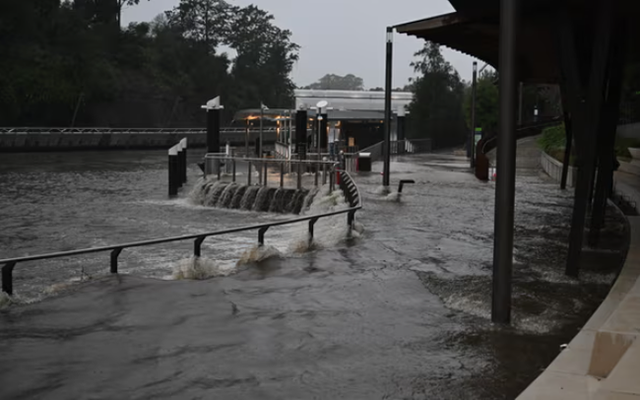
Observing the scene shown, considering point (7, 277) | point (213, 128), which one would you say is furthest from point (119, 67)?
point (7, 277)

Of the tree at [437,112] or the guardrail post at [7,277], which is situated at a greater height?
the tree at [437,112]

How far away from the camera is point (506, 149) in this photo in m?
8.16

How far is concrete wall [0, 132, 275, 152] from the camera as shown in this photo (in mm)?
58312

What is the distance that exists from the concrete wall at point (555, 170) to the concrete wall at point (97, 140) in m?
38.9

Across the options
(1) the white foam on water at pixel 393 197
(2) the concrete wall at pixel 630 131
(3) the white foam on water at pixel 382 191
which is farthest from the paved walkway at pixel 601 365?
(2) the concrete wall at pixel 630 131

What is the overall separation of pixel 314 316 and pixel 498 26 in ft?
21.6

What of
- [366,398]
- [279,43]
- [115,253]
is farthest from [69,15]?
[366,398]

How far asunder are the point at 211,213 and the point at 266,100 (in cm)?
9733

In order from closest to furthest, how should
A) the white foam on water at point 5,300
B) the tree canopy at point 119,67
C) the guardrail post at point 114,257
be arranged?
the white foam on water at point 5,300, the guardrail post at point 114,257, the tree canopy at point 119,67

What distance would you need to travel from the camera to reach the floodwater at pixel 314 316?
22.7ft

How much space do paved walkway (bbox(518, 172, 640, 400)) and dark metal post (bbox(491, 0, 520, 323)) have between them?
46.3 inches

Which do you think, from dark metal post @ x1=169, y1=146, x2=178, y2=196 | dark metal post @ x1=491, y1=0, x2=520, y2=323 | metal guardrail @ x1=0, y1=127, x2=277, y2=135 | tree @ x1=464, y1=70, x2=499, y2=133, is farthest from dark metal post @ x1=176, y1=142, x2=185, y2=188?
tree @ x1=464, y1=70, x2=499, y2=133

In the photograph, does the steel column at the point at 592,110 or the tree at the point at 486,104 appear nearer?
the steel column at the point at 592,110

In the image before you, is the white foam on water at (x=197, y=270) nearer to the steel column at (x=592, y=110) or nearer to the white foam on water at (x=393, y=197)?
the steel column at (x=592, y=110)
